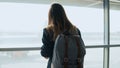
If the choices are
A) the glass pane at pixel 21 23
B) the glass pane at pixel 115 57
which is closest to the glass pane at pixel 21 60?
the glass pane at pixel 21 23

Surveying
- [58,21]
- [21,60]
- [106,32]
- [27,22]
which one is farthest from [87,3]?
[58,21]

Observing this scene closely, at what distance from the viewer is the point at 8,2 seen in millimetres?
3113

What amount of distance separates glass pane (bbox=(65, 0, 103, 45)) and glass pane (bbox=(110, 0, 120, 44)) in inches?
9.1

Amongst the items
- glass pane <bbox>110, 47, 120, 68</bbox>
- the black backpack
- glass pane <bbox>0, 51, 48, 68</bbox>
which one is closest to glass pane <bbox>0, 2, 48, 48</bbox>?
glass pane <bbox>0, 51, 48, 68</bbox>

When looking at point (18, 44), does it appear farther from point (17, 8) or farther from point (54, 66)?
Result: point (54, 66)

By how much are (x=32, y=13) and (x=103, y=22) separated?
134 centimetres

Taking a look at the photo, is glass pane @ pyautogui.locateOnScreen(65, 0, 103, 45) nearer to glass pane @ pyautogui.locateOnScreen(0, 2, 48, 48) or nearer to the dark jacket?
glass pane @ pyautogui.locateOnScreen(0, 2, 48, 48)

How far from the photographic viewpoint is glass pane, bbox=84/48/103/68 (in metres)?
3.78

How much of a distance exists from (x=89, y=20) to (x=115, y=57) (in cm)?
92

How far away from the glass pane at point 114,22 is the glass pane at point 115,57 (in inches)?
5.7

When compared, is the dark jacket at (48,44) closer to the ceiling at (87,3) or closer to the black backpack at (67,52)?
the black backpack at (67,52)

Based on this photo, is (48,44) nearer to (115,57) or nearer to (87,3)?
(87,3)

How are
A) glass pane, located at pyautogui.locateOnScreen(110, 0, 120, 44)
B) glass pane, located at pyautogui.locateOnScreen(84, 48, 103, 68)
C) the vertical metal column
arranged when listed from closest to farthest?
glass pane, located at pyautogui.locateOnScreen(84, 48, 103, 68) → the vertical metal column → glass pane, located at pyautogui.locateOnScreen(110, 0, 120, 44)

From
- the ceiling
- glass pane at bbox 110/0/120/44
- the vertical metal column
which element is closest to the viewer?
the ceiling
